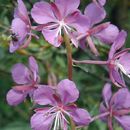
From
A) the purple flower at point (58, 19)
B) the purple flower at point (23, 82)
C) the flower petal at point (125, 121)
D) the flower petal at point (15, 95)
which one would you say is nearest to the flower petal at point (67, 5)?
the purple flower at point (58, 19)

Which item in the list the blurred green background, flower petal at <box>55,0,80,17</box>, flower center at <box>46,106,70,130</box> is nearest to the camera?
flower petal at <box>55,0,80,17</box>

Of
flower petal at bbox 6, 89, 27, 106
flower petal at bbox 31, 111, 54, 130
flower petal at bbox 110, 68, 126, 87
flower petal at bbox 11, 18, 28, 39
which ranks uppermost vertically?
flower petal at bbox 11, 18, 28, 39

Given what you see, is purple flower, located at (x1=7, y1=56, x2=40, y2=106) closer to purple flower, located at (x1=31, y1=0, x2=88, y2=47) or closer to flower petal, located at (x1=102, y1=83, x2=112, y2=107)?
purple flower, located at (x1=31, y1=0, x2=88, y2=47)

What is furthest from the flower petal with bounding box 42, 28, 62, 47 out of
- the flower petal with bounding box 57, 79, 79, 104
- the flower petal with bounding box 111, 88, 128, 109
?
the flower petal with bounding box 111, 88, 128, 109

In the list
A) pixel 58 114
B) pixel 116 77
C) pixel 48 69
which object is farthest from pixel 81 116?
pixel 48 69

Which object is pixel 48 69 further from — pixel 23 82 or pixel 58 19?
pixel 58 19

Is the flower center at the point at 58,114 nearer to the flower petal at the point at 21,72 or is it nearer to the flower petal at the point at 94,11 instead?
the flower petal at the point at 21,72
